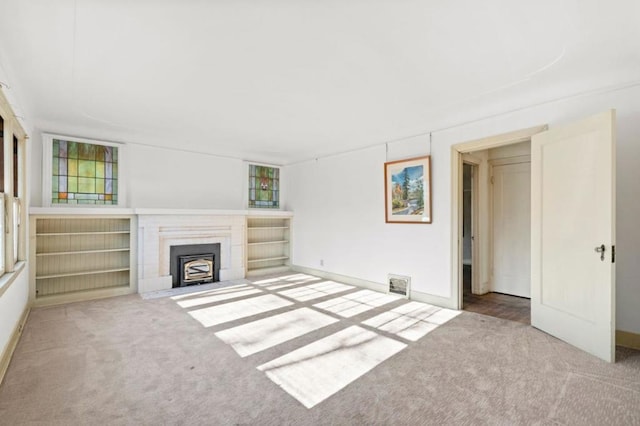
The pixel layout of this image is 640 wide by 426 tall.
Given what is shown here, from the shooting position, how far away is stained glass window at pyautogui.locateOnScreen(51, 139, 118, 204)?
4617 millimetres

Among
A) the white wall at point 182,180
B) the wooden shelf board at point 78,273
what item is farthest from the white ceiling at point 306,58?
the wooden shelf board at point 78,273

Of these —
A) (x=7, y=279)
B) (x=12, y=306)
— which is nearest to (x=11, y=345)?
(x=12, y=306)

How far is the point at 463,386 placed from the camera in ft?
7.39

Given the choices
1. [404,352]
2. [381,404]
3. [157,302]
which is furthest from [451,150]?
[157,302]

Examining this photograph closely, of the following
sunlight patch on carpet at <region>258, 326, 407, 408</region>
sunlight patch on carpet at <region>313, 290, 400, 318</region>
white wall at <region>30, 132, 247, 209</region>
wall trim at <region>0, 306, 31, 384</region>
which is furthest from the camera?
white wall at <region>30, 132, 247, 209</region>

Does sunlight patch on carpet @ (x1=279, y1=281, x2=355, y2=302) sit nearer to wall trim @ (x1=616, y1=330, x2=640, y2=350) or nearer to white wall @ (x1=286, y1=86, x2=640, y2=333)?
white wall @ (x1=286, y1=86, x2=640, y2=333)

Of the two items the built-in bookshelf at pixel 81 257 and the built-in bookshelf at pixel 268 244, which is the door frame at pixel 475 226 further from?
the built-in bookshelf at pixel 81 257

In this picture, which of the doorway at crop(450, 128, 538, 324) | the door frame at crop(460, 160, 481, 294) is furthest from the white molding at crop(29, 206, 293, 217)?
the doorway at crop(450, 128, 538, 324)

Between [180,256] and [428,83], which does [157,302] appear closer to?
[180,256]

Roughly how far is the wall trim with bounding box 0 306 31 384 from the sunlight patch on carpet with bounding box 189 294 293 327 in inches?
62.9

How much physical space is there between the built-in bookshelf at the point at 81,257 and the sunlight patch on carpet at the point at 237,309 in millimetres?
1856

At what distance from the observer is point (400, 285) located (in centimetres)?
479

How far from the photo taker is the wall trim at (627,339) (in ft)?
9.43

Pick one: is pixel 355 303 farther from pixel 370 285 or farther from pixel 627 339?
pixel 627 339
